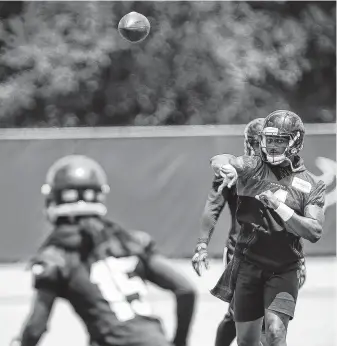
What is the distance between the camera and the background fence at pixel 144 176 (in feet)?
42.6

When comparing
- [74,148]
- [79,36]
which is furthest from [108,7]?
[74,148]

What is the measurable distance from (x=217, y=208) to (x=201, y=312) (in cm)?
276

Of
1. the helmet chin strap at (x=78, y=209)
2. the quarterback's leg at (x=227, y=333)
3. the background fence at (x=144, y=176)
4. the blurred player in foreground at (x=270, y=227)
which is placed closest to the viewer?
the helmet chin strap at (x=78, y=209)

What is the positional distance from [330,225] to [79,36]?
1089 centimetres

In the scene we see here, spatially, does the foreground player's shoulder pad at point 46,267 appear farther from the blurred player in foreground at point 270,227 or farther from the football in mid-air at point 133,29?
the football in mid-air at point 133,29

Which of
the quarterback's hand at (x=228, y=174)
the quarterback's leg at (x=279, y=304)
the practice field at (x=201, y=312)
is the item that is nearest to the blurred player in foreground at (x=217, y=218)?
the quarterback's hand at (x=228, y=174)

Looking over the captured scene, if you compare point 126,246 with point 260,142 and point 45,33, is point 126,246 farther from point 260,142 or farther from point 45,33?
point 45,33

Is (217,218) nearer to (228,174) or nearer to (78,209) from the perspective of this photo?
(228,174)

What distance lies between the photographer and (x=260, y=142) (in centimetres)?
661

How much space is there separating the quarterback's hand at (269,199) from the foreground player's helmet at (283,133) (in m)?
0.33

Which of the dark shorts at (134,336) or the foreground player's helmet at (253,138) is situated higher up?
the foreground player's helmet at (253,138)

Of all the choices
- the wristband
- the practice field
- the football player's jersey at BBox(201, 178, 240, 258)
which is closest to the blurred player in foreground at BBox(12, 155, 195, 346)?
the wristband

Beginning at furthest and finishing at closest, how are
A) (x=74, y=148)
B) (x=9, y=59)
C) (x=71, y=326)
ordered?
(x=9, y=59)
(x=74, y=148)
(x=71, y=326)

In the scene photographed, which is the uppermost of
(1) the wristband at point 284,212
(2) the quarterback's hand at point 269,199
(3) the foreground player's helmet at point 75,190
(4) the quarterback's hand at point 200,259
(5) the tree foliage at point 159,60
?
(5) the tree foliage at point 159,60
